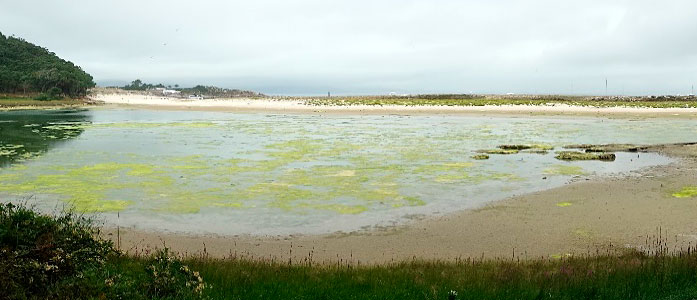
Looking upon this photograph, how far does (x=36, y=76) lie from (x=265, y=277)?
11426 centimetres

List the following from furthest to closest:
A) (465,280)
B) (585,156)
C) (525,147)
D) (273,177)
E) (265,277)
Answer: (525,147) < (585,156) < (273,177) < (265,277) < (465,280)

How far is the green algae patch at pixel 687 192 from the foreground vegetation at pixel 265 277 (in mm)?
8024

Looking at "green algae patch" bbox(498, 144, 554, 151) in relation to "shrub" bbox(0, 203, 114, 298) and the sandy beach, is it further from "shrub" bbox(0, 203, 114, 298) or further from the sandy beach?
"shrub" bbox(0, 203, 114, 298)

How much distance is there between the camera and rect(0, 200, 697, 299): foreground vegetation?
5461 millimetres

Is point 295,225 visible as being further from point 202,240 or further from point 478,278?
point 478,278

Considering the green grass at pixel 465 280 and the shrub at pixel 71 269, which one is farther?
the green grass at pixel 465 280

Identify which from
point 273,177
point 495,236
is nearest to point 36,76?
point 273,177

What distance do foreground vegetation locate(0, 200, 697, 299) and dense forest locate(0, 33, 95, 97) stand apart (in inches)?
4256

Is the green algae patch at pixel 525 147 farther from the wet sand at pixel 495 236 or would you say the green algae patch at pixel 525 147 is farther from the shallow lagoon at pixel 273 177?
the wet sand at pixel 495 236

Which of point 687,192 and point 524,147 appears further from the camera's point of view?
point 524,147

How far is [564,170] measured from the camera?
2009cm

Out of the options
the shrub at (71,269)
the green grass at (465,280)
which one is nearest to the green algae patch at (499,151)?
the green grass at (465,280)

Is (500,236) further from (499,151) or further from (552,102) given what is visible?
(552,102)

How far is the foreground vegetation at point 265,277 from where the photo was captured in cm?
546
